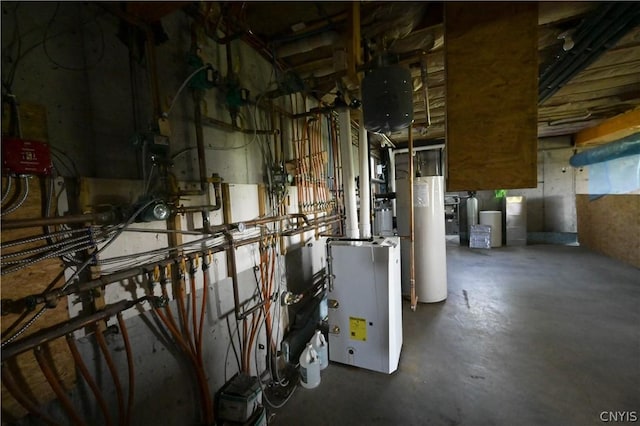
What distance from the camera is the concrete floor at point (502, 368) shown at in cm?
167

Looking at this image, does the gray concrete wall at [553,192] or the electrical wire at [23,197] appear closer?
the electrical wire at [23,197]

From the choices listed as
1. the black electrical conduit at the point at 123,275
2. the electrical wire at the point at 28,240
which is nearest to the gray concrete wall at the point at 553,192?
the black electrical conduit at the point at 123,275

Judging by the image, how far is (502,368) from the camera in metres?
2.04

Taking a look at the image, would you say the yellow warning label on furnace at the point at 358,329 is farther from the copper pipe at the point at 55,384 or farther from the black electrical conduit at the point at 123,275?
the copper pipe at the point at 55,384

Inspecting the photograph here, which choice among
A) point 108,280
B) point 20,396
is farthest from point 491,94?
point 20,396

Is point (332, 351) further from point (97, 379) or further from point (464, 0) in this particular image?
point (464, 0)

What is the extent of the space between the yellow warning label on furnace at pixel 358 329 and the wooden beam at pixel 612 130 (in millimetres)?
5294

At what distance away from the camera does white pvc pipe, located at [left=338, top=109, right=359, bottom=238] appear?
88.5 inches

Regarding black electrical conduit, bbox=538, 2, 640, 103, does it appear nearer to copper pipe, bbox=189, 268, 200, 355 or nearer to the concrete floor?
the concrete floor

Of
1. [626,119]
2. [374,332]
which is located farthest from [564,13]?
[626,119]

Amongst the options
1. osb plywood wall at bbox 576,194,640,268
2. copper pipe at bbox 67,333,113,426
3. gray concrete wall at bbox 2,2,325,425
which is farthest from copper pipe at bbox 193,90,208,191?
osb plywood wall at bbox 576,194,640,268

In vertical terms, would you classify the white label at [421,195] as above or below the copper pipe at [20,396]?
above

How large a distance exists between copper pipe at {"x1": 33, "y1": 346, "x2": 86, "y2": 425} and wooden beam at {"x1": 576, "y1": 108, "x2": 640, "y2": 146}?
6.72 metres

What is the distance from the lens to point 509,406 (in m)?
1.69
